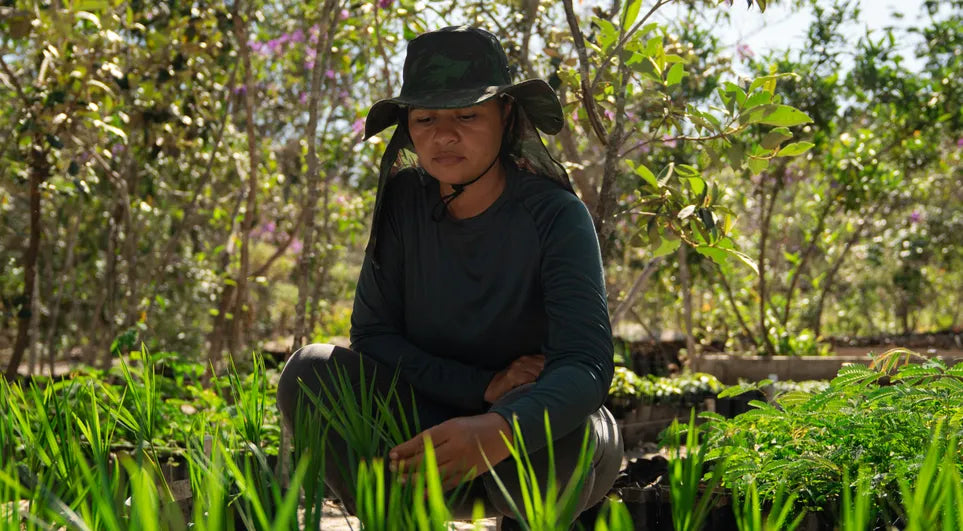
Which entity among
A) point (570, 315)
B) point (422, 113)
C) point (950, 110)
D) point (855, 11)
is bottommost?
→ point (570, 315)

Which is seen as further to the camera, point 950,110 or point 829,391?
point 950,110

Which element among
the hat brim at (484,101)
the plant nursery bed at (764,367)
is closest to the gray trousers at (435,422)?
the hat brim at (484,101)

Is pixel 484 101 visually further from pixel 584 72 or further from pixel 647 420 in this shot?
pixel 647 420

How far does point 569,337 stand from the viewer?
1.86 metres

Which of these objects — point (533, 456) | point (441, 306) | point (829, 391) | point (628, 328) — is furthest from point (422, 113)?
point (628, 328)

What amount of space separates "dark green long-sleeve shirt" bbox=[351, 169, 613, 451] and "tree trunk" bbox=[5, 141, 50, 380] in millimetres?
2386

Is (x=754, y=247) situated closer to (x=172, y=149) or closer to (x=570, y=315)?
(x=172, y=149)

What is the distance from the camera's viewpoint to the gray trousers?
1.85 meters

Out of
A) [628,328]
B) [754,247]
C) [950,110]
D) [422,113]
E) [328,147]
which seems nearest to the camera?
[422,113]

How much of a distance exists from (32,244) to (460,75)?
298cm

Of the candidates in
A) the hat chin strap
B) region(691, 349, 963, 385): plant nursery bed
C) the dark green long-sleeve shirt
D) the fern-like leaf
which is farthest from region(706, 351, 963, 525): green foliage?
region(691, 349, 963, 385): plant nursery bed

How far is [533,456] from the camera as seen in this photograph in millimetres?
1837

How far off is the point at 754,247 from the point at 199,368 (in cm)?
822

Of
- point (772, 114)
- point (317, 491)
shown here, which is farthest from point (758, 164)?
point (317, 491)
